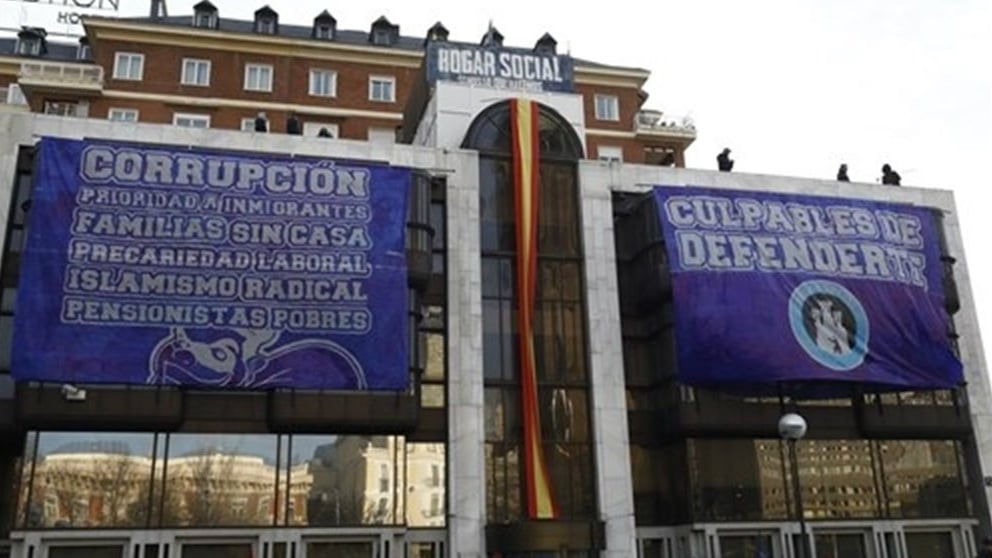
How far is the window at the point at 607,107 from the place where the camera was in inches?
2108

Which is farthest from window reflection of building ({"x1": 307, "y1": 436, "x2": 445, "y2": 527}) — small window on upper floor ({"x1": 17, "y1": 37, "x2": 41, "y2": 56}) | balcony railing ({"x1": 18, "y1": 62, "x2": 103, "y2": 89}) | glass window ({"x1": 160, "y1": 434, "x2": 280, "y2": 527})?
small window on upper floor ({"x1": 17, "y1": 37, "x2": 41, "y2": 56})

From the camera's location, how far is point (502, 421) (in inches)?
1256

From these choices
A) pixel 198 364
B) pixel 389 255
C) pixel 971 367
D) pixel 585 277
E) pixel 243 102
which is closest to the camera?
pixel 198 364

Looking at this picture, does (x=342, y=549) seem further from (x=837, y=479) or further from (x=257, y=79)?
(x=257, y=79)

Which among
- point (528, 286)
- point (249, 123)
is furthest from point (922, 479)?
point (249, 123)

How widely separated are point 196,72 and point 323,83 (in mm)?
6616

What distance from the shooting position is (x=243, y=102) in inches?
1957

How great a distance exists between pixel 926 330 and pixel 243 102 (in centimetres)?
3467

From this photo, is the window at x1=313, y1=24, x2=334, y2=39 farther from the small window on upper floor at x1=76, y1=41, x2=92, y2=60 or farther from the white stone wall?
the white stone wall

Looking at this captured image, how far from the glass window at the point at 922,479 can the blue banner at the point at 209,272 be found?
18531 mm

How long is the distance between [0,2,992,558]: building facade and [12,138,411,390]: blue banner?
1.56ft

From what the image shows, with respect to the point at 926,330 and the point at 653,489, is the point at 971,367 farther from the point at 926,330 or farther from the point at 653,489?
the point at 653,489

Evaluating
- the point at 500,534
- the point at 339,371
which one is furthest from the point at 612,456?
the point at 339,371

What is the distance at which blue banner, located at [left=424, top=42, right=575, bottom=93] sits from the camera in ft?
123
